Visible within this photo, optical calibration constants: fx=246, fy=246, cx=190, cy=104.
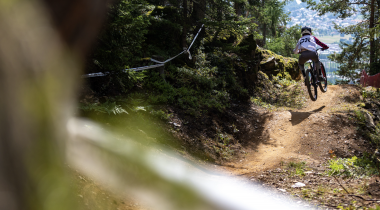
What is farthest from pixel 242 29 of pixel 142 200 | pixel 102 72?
pixel 142 200

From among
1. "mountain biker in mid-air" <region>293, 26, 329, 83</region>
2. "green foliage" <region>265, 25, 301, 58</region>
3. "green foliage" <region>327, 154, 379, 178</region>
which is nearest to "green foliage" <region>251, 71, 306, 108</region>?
"mountain biker in mid-air" <region>293, 26, 329, 83</region>

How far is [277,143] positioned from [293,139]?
1.75 feet

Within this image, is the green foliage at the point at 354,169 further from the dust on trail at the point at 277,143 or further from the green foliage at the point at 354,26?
the green foliage at the point at 354,26

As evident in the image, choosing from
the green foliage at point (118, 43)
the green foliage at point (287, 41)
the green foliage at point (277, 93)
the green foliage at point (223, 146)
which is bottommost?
the green foliage at point (223, 146)

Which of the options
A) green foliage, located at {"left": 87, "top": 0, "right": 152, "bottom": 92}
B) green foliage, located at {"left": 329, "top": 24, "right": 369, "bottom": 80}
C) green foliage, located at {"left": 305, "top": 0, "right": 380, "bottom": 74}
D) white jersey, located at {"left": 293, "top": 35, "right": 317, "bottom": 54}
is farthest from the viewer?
green foliage, located at {"left": 329, "top": 24, "right": 369, "bottom": 80}

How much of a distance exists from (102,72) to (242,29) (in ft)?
20.6

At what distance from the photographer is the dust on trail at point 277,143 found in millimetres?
6196

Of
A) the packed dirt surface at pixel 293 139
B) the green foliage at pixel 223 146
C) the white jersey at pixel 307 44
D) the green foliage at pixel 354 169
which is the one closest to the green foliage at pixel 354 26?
the white jersey at pixel 307 44

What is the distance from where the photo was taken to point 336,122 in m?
8.61

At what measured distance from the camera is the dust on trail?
6.20 metres

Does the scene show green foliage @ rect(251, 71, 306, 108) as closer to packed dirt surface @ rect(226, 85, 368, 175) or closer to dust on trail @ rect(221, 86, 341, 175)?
dust on trail @ rect(221, 86, 341, 175)

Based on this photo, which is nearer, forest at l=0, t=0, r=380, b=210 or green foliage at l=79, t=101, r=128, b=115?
forest at l=0, t=0, r=380, b=210

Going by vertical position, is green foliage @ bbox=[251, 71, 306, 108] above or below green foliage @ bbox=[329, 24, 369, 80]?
below

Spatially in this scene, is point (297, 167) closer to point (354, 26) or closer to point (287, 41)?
point (354, 26)
